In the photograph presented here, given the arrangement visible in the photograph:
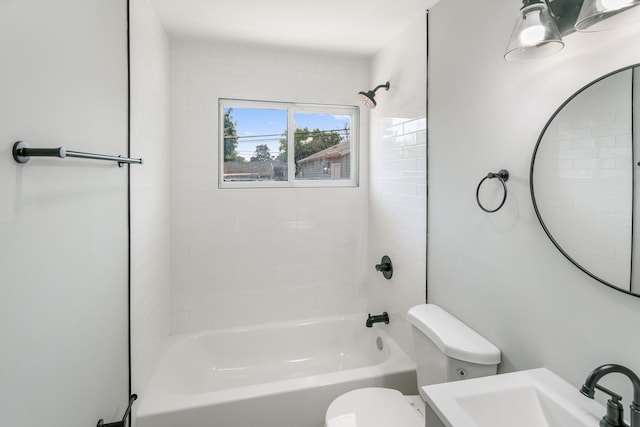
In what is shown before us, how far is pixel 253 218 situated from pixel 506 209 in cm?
181

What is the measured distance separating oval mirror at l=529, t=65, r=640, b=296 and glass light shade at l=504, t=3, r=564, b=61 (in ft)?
0.62

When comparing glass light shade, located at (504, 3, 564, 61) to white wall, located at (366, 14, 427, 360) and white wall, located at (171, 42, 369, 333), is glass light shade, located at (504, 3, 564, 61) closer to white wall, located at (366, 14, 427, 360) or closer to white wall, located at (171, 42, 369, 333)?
white wall, located at (366, 14, 427, 360)

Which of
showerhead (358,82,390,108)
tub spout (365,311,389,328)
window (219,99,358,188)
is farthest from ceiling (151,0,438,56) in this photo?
tub spout (365,311,389,328)

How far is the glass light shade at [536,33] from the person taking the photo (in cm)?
104

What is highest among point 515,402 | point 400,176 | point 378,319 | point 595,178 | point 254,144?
point 254,144

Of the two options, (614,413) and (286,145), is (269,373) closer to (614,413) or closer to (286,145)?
(286,145)

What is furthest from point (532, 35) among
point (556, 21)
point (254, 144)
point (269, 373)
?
point (269, 373)

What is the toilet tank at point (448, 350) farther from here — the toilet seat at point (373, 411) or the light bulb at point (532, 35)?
the light bulb at point (532, 35)

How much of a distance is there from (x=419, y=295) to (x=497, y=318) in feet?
2.07

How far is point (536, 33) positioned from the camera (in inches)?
41.6

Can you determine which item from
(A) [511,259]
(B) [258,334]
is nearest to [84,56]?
(A) [511,259]

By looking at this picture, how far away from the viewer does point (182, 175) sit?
2479mm

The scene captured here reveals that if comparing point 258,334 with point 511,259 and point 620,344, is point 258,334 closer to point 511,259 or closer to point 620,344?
point 511,259

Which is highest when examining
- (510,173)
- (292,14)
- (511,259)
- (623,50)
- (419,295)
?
(292,14)
